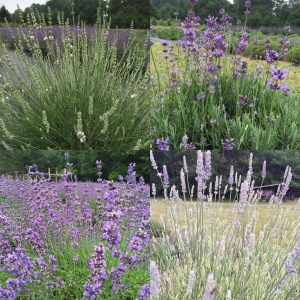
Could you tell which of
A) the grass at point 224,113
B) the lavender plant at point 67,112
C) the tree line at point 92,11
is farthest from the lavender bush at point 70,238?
the tree line at point 92,11

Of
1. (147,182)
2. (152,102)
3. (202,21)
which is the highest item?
(202,21)

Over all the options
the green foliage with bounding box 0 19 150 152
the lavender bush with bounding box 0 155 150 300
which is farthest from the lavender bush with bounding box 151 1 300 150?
the lavender bush with bounding box 0 155 150 300

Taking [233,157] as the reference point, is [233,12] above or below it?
above

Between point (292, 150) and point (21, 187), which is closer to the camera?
point (21, 187)

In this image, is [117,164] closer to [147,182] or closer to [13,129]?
[147,182]

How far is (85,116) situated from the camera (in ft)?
10.6

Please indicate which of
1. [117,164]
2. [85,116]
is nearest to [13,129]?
[85,116]

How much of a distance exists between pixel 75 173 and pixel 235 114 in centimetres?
146

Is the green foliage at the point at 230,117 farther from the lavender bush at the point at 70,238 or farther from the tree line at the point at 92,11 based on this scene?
the tree line at the point at 92,11

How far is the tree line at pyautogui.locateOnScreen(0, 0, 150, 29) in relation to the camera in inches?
146

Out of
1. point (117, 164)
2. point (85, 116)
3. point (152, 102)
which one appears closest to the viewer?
point (117, 164)

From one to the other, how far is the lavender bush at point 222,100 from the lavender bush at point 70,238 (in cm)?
65

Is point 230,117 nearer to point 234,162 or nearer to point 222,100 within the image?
point 222,100

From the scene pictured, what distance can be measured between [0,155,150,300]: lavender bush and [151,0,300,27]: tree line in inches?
58.6
